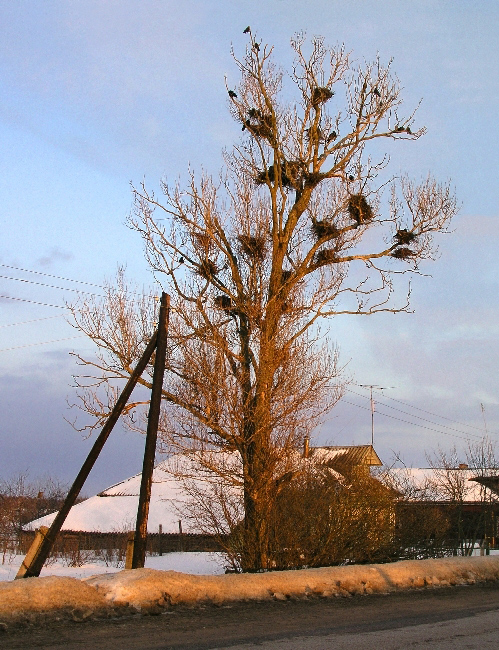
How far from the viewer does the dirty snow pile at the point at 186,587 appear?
8.27 meters

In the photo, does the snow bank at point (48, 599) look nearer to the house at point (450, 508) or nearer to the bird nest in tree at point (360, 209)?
the bird nest in tree at point (360, 209)

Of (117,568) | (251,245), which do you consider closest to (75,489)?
(251,245)

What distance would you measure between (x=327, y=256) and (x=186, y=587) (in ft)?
31.2

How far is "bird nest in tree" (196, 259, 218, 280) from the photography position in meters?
16.7

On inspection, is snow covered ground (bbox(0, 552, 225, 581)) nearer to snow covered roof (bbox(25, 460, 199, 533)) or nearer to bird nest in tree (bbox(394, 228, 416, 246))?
snow covered roof (bbox(25, 460, 199, 533))

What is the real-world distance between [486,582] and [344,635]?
7.59 m

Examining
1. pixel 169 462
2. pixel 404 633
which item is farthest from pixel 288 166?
pixel 404 633

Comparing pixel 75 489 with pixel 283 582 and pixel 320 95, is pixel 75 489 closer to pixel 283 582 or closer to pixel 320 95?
pixel 283 582

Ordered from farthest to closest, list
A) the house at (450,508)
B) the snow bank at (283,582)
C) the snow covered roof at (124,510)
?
the snow covered roof at (124,510), the house at (450,508), the snow bank at (283,582)

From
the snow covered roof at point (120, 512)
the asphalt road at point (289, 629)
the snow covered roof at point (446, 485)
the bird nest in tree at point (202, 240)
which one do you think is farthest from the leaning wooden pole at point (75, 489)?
the snow covered roof at point (120, 512)

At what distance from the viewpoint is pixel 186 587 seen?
971 centimetres

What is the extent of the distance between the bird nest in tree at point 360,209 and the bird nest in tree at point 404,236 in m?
0.77

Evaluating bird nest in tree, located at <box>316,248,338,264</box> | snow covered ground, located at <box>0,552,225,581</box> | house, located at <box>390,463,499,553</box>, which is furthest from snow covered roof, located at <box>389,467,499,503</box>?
bird nest in tree, located at <box>316,248,338,264</box>

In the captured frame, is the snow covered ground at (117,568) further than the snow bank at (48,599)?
Yes
